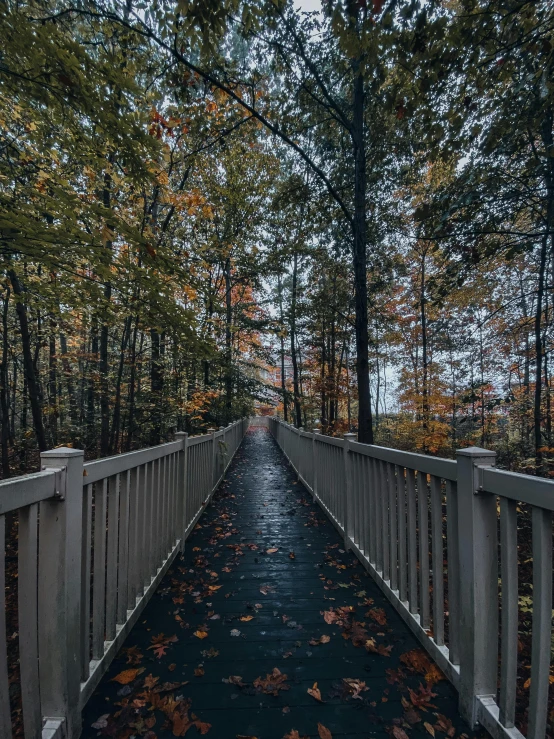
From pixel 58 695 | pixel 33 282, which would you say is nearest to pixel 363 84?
pixel 33 282

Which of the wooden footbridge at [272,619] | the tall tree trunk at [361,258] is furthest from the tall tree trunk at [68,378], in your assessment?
the wooden footbridge at [272,619]

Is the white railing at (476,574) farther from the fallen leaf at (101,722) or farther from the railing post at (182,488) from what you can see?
the railing post at (182,488)

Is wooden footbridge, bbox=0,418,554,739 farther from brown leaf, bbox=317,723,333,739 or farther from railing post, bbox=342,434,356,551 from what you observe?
railing post, bbox=342,434,356,551

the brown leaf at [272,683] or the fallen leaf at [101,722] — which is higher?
the fallen leaf at [101,722]

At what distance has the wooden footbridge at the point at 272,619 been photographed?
139 centimetres

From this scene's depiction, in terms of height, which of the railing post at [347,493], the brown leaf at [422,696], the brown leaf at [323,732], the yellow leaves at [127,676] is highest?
the railing post at [347,493]

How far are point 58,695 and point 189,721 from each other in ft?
1.94

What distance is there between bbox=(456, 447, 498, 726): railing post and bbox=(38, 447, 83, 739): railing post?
1.72m

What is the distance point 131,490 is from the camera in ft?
7.73

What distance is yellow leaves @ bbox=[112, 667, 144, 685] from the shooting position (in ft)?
6.14

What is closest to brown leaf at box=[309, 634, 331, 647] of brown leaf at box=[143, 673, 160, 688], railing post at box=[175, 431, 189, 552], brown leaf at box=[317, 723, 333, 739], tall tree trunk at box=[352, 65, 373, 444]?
brown leaf at box=[317, 723, 333, 739]

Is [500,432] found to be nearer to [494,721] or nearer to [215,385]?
[215,385]

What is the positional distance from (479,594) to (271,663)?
1.25 meters

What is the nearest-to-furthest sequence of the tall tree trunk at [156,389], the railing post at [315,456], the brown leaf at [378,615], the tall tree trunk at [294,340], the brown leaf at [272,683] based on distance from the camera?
the brown leaf at [272,683]
the brown leaf at [378,615]
the railing post at [315,456]
the tall tree trunk at [156,389]
the tall tree trunk at [294,340]
